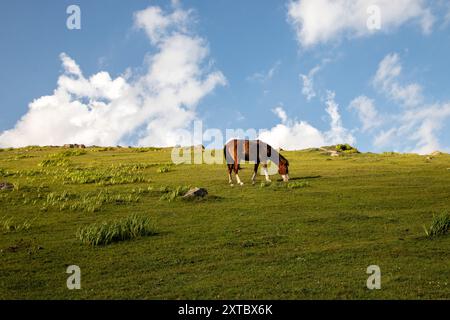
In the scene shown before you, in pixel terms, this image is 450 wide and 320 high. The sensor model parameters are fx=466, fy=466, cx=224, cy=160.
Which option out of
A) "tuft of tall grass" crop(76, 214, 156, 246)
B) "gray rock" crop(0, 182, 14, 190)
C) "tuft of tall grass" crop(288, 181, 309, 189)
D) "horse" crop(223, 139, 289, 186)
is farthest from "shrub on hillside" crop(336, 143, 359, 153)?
"tuft of tall grass" crop(76, 214, 156, 246)

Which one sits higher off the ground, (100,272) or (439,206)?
(439,206)

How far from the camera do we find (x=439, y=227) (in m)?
14.3

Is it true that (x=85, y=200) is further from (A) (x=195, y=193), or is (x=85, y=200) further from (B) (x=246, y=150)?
(B) (x=246, y=150)

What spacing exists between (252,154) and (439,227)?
46.1 ft

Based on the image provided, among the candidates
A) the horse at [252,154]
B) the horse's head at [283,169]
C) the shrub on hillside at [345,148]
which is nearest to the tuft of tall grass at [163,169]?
the horse at [252,154]

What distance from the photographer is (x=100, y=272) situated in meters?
11.4

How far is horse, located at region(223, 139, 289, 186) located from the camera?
2639 cm

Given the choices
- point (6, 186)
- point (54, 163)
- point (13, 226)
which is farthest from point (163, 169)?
point (13, 226)

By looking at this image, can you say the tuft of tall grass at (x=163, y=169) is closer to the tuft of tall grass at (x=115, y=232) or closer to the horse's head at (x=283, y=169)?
the horse's head at (x=283, y=169)

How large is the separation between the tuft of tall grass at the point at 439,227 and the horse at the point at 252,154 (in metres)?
11.6
